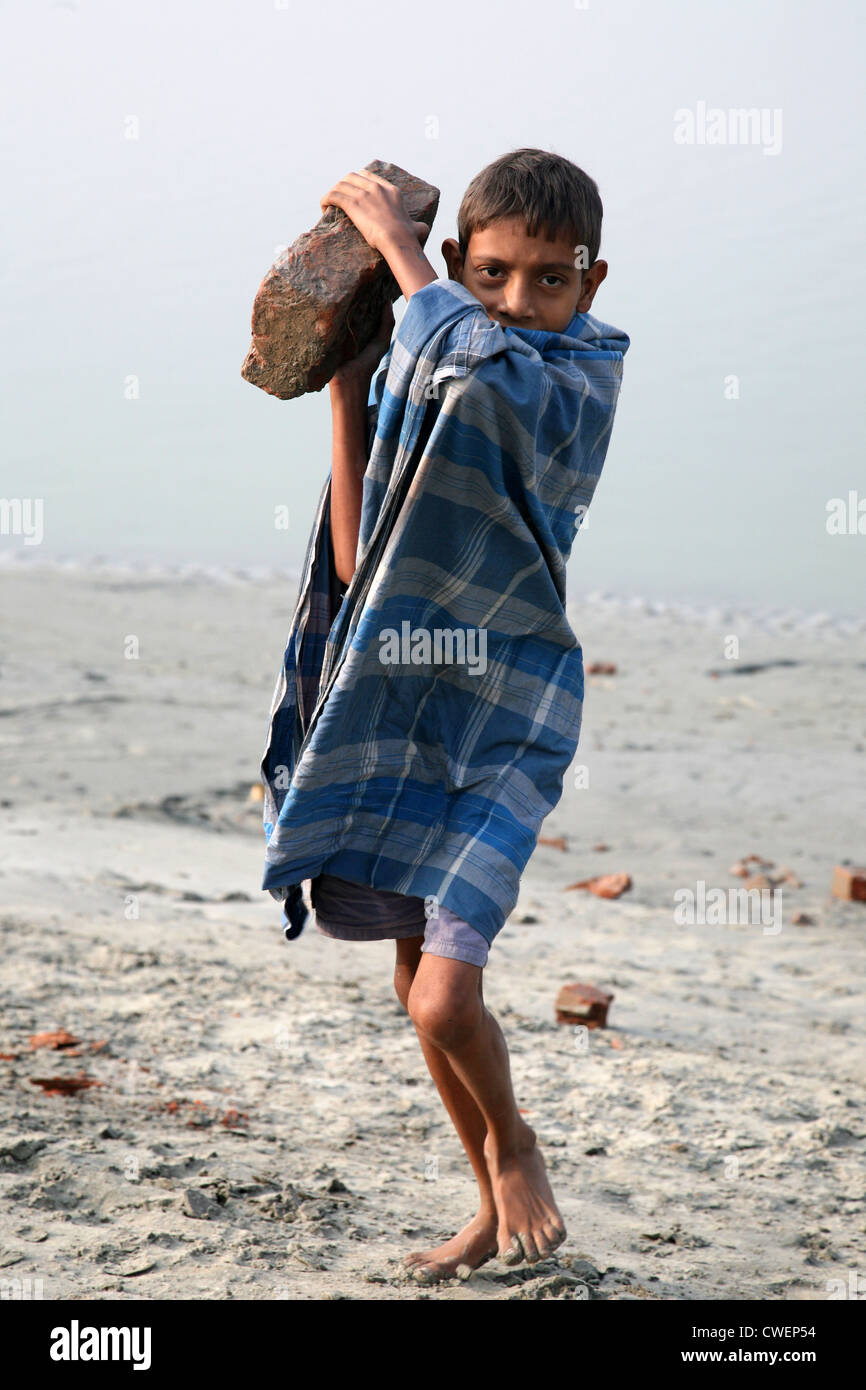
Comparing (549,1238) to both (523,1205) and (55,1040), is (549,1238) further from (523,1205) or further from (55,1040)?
(55,1040)

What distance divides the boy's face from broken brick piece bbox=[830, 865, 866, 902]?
173 inches

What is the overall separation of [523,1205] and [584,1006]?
1.66 m

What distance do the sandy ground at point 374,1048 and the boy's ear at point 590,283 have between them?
6.24ft

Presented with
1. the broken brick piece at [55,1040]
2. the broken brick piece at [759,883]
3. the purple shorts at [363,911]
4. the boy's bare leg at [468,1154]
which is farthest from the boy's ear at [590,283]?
the broken brick piece at [759,883]

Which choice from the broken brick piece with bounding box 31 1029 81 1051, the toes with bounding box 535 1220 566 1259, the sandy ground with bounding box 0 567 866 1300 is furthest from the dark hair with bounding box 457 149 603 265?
the broken brick piece with bounding box 31 1029 81 1051

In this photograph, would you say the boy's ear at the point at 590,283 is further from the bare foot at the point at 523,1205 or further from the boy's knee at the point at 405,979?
the bare foot at the point at 523,1205

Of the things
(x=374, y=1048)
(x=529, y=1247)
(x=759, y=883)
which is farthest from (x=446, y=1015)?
(x=759, y=883)

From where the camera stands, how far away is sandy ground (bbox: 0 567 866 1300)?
268cm

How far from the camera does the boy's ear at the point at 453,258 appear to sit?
2393 mm

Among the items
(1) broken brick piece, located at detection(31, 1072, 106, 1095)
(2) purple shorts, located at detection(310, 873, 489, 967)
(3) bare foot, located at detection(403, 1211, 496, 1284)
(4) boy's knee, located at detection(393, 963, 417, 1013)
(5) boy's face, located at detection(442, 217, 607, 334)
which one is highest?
(5) boy's face, located at detection(442, 217, 607, 334)

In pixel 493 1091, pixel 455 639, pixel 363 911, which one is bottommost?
pixel 493 1091

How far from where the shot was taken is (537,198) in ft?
7.26

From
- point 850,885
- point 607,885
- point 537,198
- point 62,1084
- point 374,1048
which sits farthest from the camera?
point 850,885

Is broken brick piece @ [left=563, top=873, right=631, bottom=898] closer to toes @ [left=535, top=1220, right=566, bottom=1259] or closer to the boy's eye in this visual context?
toes @ [left=535, top=1220, right=566, bottom=1259]
